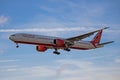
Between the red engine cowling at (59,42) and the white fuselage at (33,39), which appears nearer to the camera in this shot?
the white fuselage at (33,39)

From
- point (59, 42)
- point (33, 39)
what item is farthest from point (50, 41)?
point (33, 39)

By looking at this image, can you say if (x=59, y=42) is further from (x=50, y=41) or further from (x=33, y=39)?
(x=33, y=39)

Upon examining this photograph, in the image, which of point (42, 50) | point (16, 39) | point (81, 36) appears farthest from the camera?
point (42, 50)

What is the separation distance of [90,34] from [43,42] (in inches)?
643

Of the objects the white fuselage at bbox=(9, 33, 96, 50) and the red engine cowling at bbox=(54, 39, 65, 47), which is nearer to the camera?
the white fuselage at bbox=(9, 33, 96, 50)

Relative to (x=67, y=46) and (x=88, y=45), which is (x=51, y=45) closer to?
(x=67, y=46)

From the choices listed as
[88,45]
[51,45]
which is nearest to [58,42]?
[51,45]

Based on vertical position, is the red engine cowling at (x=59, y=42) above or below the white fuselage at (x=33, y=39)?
below

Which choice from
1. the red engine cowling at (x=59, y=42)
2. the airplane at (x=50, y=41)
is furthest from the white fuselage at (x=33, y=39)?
the red engine cowling at (x=59, y=42)

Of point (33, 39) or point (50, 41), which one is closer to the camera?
point (33, 39)

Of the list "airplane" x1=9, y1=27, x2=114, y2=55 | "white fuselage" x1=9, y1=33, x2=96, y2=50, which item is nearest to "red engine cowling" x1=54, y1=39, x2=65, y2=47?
"airplane" x1=9, y1=27, x2=114, y2=55

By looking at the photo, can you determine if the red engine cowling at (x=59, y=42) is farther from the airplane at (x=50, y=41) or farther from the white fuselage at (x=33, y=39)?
the white fuselage at (x=33, y=39)

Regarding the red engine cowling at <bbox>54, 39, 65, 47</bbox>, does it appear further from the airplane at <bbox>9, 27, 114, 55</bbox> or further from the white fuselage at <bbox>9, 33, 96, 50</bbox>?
the white fuselage at <bbox>9, 33, 96, 50</bbox>

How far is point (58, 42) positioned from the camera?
98.1m
